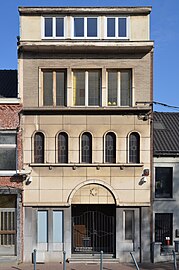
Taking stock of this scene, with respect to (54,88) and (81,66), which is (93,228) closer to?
(54,88)

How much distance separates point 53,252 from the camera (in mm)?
21578

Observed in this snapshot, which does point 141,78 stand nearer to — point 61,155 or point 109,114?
point 109,114

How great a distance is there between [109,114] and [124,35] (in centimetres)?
426

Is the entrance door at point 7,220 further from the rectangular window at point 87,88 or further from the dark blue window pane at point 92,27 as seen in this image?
the dark blue window pane at point 92,27

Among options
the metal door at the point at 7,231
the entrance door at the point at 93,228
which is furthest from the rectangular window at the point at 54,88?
the metal door at the point at 7,231

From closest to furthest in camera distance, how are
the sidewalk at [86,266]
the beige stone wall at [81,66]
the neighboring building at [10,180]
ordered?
the sidewalk at [86,266] → the neighboring building at [10,180] → the beige stone wall at [81,66]

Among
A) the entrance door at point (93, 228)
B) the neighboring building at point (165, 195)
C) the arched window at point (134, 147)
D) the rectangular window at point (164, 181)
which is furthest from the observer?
the rectangular window at point (164, 181)

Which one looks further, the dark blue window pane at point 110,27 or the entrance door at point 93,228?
the entrance door at point 93,228

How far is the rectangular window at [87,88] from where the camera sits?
2205 cm

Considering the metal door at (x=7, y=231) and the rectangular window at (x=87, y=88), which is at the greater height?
the rectangular window at (x=87, y=88)

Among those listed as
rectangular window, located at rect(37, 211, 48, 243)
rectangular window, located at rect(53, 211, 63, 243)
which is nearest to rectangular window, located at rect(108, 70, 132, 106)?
rectangular window, located at rect(53, 211, 63, 243)

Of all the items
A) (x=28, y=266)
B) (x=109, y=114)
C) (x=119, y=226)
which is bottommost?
(x=28, y=266)

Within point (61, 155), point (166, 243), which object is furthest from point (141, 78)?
point (166, 243)

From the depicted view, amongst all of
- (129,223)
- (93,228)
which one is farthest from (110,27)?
(93,228)
